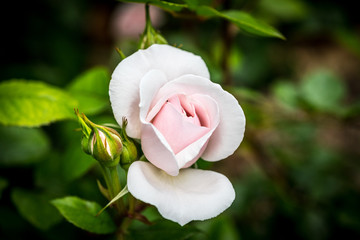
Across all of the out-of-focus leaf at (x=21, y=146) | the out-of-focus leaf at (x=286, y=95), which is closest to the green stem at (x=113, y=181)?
the out-of-focus leaf at (x=21, y=146)

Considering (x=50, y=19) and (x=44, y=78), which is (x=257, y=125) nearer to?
(x=44, y=78)

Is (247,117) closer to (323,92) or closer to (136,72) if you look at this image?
(323,92)

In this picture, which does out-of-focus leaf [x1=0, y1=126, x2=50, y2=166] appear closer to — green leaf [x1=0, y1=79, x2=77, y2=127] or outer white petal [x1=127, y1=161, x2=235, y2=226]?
green leaf [x1=0, y1=79, x2=77, y2=127]

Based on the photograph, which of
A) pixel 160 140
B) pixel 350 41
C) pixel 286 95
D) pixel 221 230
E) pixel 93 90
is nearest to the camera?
pixel 160 140

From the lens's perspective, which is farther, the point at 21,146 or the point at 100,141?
the point at 21,146

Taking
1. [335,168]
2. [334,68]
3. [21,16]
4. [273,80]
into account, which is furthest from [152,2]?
[334,68]

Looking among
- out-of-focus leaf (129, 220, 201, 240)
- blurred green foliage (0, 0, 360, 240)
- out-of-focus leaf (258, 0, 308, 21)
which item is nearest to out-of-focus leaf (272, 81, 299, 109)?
blurred green foliage (0, 0, 360, 240)

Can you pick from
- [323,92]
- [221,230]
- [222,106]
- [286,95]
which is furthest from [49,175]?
[323,92]
